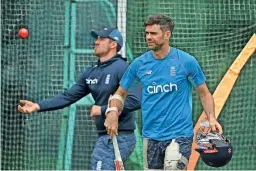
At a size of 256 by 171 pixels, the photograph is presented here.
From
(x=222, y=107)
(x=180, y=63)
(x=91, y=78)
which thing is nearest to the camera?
(x=180, y=63)

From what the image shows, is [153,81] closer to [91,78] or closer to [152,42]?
[152,42]

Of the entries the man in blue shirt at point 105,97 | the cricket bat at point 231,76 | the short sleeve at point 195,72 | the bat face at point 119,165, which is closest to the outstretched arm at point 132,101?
the man in blue shirt at point 105,97

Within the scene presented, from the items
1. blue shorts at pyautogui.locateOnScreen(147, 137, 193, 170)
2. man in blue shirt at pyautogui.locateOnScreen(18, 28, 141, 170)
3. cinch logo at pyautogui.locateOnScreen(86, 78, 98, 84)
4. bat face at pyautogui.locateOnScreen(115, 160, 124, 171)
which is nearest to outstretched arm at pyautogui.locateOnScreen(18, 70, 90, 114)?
man in blue shirt at pyautogui.locateOnScreen(18, 28, 141, 170)

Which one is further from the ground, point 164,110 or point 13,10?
point 13,10

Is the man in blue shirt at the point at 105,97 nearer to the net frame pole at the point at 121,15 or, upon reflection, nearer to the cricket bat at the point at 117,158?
the cricket bat at the point at 117,158

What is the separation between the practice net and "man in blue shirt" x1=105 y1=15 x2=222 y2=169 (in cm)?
301

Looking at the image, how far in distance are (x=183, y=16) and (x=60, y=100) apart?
264 cm

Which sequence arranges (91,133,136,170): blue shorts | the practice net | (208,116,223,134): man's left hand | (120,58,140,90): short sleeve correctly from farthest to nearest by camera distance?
the practice net
(91,133,136,170): blue shorts
(120,58,140,90): short sleeve
(208,116,223,134): man's left hand

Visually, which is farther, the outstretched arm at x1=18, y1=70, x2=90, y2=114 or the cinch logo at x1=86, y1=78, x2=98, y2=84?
the outstretched arm at x1=18, y1=70, x2=90, y2=114

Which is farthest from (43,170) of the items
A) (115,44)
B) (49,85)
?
(115,44)

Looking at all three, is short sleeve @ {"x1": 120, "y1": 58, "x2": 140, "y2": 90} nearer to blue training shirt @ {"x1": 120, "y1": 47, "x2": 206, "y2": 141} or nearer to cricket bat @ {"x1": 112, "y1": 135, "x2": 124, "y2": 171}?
blue training shirt @ {"x1": 120, "y1": 47, "x2": 206, "y2": 141}

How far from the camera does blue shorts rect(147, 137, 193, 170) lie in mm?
7555

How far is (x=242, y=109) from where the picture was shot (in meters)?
10.6

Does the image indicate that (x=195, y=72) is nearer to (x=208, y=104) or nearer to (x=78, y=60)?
(x=208, y=104)
